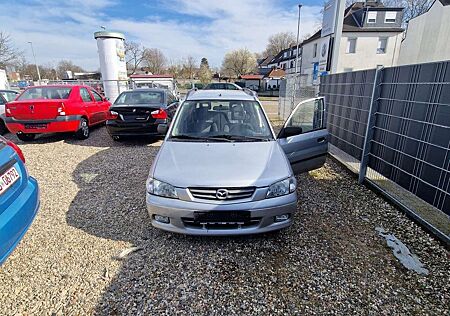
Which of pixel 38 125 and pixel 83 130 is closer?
pixel 38 125

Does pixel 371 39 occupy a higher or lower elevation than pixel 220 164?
higher

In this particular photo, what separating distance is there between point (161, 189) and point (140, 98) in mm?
6047

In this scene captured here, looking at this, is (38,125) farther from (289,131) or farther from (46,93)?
(289,131)

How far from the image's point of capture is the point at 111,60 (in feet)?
55.6

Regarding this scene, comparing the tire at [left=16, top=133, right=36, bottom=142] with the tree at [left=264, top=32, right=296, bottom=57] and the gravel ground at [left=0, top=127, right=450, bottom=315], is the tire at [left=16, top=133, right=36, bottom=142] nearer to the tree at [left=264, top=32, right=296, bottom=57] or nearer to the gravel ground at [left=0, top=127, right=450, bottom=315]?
the gravel ground at [left=0, top=127, right=450, bottom=315]

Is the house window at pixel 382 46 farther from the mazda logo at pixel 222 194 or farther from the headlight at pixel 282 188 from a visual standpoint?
the mazda logo at pixel 222 194

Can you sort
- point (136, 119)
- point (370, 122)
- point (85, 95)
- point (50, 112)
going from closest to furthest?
point (370, 122), point (50, 112), point (136, 119), point (85, 95)

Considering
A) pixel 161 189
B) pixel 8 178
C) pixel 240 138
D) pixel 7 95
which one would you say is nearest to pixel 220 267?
pixel 161 189

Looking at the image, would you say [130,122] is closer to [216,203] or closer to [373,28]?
[216,203]

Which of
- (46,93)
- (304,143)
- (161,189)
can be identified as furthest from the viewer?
(46,93)

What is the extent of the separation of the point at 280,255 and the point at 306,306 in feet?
2.14

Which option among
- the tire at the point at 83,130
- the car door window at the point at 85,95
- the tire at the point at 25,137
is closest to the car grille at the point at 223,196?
the tire at the point at 83,130

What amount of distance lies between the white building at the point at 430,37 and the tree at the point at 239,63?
44.0m

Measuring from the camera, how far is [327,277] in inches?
97.5
